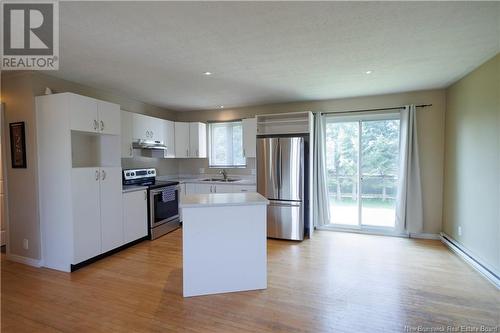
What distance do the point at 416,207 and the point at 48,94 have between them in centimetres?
563

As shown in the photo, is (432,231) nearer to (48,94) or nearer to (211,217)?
(211,217)

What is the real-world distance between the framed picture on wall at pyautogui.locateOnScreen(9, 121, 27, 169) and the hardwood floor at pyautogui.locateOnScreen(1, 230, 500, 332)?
136cm

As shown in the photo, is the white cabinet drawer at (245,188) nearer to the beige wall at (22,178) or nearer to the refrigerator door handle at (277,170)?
the refrigerator door handle at (277,170)

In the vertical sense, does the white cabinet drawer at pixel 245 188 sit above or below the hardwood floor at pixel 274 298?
above

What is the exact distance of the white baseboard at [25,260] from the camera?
3225 millimetres

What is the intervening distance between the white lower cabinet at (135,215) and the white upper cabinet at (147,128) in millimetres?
993

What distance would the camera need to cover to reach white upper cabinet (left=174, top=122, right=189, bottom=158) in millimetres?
5230

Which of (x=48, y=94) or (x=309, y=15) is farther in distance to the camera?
(x=48, y=94)

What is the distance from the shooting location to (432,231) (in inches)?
165

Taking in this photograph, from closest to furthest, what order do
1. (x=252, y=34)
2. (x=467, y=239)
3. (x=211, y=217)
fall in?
(x=252, y=34) < (x=211, y=217) < (x=467, y=239)

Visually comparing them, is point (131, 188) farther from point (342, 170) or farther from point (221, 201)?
point (342, 170)

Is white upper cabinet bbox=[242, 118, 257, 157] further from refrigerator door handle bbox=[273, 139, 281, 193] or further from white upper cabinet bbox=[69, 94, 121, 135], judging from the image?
white upper cabinet bbox=[69, 94, 121, 135]

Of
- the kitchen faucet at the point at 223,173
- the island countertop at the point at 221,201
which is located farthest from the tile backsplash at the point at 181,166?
the island countertop at the point at 221,201

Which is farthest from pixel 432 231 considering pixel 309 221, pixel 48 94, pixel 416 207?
pixel 48 94
